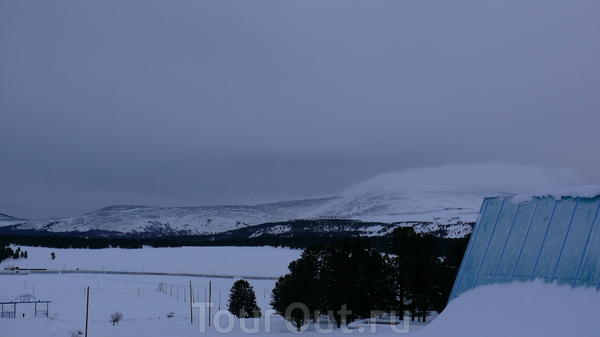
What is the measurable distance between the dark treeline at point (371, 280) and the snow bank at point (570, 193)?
29.0m

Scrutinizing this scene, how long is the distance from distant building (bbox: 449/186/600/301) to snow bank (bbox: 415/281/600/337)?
43cm

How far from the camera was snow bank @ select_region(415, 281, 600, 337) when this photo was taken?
14.7m

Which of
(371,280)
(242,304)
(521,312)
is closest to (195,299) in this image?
(242,304)

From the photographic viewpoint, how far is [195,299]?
86438 mm

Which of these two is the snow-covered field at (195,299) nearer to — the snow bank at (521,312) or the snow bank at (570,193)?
the snow bank at (521,312)

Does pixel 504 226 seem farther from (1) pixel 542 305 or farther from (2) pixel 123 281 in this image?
(2) pixel 123 281

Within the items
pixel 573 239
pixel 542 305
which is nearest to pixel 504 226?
pixel 573 239

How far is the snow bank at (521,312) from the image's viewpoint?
14698 millimetres

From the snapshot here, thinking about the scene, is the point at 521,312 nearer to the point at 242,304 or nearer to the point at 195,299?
the point at 242,304

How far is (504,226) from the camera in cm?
2086

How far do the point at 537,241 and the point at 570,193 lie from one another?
205 cm

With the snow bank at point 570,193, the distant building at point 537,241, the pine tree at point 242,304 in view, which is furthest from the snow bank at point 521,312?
the pine tree at point 242,304

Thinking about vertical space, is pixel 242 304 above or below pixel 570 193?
below

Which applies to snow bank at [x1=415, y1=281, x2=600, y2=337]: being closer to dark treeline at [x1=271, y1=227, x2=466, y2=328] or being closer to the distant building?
the distant building
